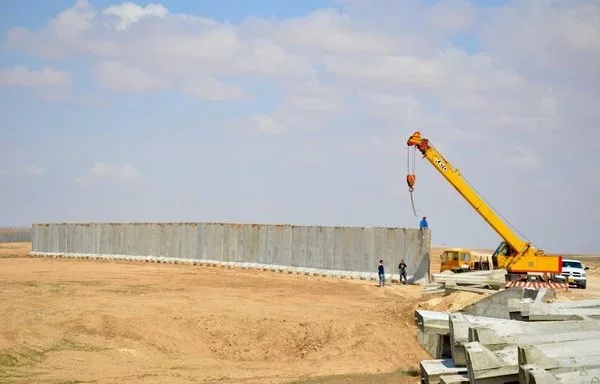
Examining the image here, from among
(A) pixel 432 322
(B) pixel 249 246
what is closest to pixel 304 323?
(A) pixel 432 322

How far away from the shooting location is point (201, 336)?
Result: 894 inches

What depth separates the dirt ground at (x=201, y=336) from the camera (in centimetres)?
1772

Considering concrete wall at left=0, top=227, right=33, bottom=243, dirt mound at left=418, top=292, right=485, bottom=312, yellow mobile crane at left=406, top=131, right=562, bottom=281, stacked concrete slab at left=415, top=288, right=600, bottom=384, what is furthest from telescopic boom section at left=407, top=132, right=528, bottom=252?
concrete wall at left=0, top=227, right=33, bottom=243

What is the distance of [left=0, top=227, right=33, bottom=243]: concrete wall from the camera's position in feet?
324

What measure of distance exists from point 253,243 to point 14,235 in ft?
198

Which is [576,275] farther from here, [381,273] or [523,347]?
[523,347]

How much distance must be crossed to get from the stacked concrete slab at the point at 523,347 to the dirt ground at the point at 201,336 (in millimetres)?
3501

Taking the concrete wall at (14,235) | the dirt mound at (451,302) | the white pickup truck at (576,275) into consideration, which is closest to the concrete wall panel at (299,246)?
the white pickup truck at (576,275)

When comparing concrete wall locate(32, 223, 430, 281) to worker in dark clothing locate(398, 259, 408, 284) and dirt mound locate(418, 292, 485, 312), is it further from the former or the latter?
dirt mound locate(418, 292, 485, 312)

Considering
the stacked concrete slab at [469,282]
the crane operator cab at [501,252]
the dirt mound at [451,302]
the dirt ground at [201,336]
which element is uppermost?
the crane operator cab at [501,252]

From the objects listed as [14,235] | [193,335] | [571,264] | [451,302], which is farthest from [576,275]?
[14,235]

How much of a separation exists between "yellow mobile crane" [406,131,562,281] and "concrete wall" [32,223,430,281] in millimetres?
3500

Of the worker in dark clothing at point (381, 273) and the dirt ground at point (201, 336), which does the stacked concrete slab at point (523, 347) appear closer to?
the dirt ground at point (201, 336)

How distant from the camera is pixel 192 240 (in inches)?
2074
